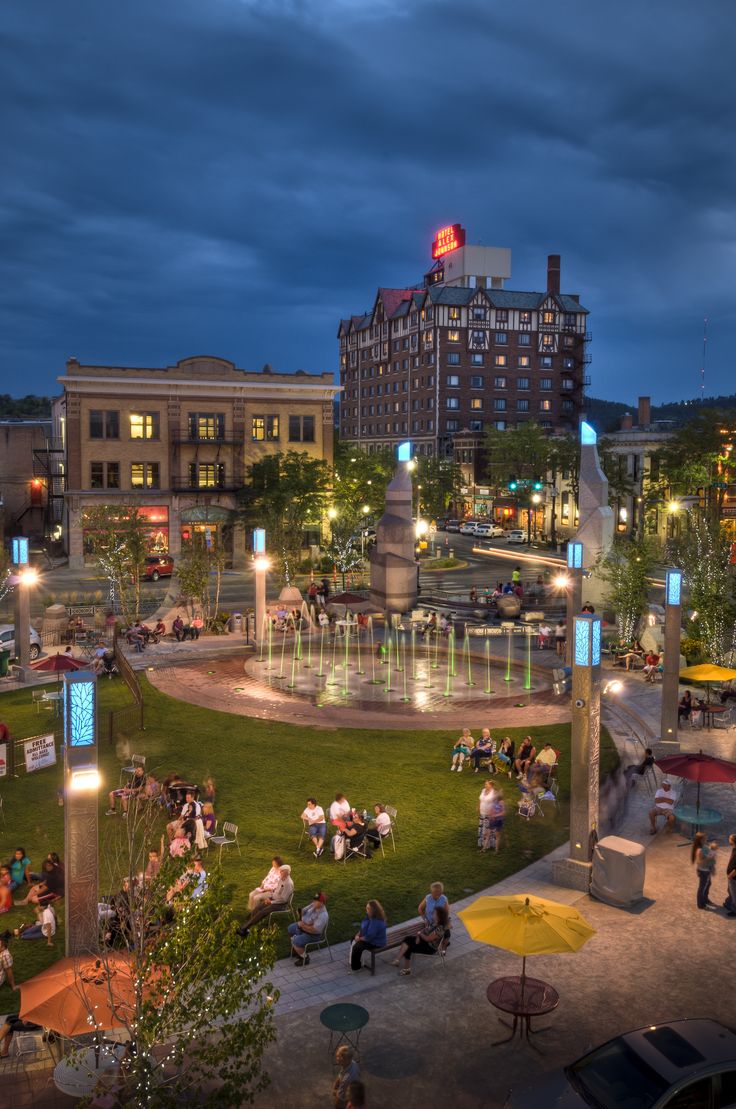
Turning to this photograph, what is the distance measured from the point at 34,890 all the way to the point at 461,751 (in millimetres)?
11316

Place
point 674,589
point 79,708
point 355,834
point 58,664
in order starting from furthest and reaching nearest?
point 58,664 < point 674,589 < point 355,834 < point 79,708

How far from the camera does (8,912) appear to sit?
15508 millimetres

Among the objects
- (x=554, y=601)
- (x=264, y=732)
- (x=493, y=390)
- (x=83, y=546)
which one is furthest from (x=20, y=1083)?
(x=493, y=390)

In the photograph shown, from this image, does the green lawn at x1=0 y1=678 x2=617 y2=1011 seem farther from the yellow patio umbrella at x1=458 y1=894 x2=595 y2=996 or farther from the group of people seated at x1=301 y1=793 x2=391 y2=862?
the yellow patio umbrella at x1=458 y1=894 x2=595 y2=996

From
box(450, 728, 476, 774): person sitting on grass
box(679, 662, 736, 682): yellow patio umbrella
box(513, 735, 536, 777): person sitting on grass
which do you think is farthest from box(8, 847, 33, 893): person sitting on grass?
box(679, 662, 736, 682): yellow patio umbrella

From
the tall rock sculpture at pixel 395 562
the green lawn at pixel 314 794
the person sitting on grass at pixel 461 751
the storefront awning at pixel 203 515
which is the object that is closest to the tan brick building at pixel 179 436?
the storefront awning at pixel 203 515

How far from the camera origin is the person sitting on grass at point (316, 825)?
59.0ft

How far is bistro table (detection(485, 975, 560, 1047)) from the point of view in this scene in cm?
1176

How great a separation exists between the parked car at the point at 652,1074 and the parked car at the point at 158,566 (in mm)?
49467

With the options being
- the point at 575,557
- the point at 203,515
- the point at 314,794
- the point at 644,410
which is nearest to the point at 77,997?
the point at 314,794

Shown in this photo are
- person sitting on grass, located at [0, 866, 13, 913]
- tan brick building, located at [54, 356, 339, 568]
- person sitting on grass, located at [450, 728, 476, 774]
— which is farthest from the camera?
tan brick building, located at [54, 356, 339, 568]

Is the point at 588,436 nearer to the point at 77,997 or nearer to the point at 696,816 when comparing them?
the point at 696,816

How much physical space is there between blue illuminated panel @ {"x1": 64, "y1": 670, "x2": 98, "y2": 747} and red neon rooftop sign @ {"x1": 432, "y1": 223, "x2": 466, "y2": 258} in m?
134

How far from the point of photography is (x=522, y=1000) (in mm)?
11953
